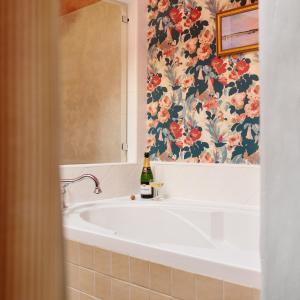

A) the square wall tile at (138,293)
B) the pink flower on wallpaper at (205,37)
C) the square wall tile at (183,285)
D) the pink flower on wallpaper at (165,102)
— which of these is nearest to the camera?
the square wall tile at (183,285)

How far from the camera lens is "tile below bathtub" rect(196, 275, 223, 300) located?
42.4 inches

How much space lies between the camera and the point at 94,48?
2.85m

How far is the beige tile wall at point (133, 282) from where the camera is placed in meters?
1.09

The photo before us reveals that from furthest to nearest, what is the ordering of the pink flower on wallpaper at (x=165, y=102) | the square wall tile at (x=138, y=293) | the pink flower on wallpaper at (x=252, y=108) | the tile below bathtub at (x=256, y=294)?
the pink flower on wallpaper at (x=165, y=102)
the pink flower on wallpaper at (x=252, y=108)
the square wall tile at (x=138, y=293)
the tile below bathtub at (x=256, y=294)

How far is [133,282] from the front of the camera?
1.30 metres

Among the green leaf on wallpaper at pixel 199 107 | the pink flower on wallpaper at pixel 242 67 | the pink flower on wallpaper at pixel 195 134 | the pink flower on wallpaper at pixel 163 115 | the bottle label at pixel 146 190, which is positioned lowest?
the bottle label at pixel 146 190

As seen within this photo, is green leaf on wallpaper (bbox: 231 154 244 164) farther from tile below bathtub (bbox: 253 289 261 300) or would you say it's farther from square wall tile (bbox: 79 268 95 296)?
tile below bathtub (bbox: 253 289 261 300)

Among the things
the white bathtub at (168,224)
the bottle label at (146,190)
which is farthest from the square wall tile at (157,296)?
the bottle label at (146,190)

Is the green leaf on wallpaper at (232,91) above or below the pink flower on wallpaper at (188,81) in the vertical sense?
below

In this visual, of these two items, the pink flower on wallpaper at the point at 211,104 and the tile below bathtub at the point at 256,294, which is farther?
the pink flower on wallpaper at the point at 211,104

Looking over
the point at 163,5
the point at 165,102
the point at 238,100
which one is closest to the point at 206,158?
the point at 238,100

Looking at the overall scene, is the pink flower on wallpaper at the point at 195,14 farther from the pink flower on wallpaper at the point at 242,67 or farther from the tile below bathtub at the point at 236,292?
the tile below bathtub at the point at 236,292

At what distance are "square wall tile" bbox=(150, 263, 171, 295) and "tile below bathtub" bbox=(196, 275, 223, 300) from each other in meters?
0.11

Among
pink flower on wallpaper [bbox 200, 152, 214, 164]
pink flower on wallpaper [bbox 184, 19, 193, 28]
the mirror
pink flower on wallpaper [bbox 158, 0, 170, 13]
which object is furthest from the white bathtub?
pink flower on wallpaper [bbox 158, 0, 170, 13]
